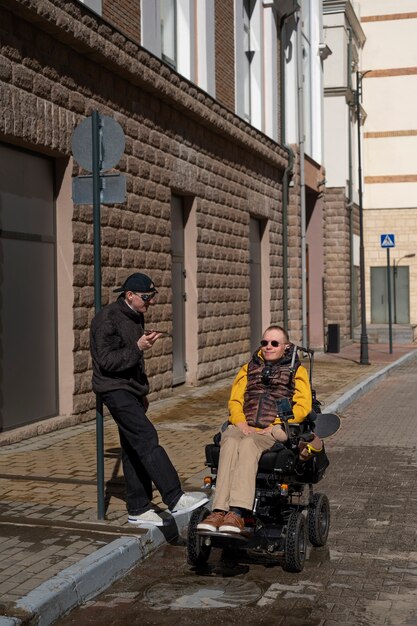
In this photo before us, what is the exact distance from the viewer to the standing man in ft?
23.1

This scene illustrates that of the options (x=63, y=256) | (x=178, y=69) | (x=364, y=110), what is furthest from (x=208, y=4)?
(x=364, y=110)

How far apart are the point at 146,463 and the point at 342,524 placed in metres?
1.56

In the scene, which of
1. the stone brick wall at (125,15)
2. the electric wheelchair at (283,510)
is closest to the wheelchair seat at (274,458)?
the electric wheelchair at (283,510)

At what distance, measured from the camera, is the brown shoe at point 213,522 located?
19.8 ft

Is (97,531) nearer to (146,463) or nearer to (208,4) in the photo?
(146,463)

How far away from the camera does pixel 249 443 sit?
6.36 m

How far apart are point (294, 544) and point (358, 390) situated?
36.7 ft

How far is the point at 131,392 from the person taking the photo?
714 cm

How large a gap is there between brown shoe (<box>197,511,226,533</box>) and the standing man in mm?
948

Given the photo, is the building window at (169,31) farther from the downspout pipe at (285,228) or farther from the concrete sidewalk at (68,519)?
the downspout pipe at (285,228)

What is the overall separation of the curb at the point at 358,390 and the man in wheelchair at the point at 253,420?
6.97m

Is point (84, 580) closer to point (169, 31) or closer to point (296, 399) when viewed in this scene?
point (296, 399)

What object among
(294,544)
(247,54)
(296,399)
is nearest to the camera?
(294,544)

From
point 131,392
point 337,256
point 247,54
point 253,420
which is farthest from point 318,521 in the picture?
point 337,256
